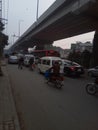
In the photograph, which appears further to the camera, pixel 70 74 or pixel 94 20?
pixel 94 20

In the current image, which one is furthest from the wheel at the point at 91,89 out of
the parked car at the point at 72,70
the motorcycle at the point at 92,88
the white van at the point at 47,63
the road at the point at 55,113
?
the parked car at the point at 72,70

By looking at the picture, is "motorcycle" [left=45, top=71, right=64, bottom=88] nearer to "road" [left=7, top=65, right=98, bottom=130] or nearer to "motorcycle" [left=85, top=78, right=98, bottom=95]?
"motorcycle" [left=85, top=78, right=98, bottom=95]

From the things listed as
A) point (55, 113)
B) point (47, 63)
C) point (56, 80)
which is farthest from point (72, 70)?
point (55, 113)

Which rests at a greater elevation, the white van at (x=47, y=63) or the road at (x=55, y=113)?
the white van at (x=47, y=63)

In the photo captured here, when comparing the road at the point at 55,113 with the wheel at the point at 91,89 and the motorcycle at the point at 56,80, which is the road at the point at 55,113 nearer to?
the wheel at the point at 91,89

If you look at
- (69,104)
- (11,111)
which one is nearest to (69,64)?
(69,104)

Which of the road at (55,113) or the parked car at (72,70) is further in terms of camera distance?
the parked car at (72,70)

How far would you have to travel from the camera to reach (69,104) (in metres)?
10.1

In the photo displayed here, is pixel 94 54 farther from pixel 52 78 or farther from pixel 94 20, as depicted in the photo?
pixel 52 78

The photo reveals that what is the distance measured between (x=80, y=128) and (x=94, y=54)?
31.8m

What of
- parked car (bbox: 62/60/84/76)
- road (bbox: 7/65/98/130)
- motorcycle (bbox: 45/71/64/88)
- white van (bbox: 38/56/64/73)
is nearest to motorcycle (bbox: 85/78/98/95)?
road (bbox: 7/65/98/130)

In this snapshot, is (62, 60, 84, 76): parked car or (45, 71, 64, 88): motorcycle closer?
(45, 71, 64, 88): motorcycle

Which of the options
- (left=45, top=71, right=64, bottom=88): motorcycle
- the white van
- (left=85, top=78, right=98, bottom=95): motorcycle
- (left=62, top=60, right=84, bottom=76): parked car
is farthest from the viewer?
(left=62, top=60, right=84, bottom=76): parked car

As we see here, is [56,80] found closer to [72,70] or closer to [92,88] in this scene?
[92,88]
